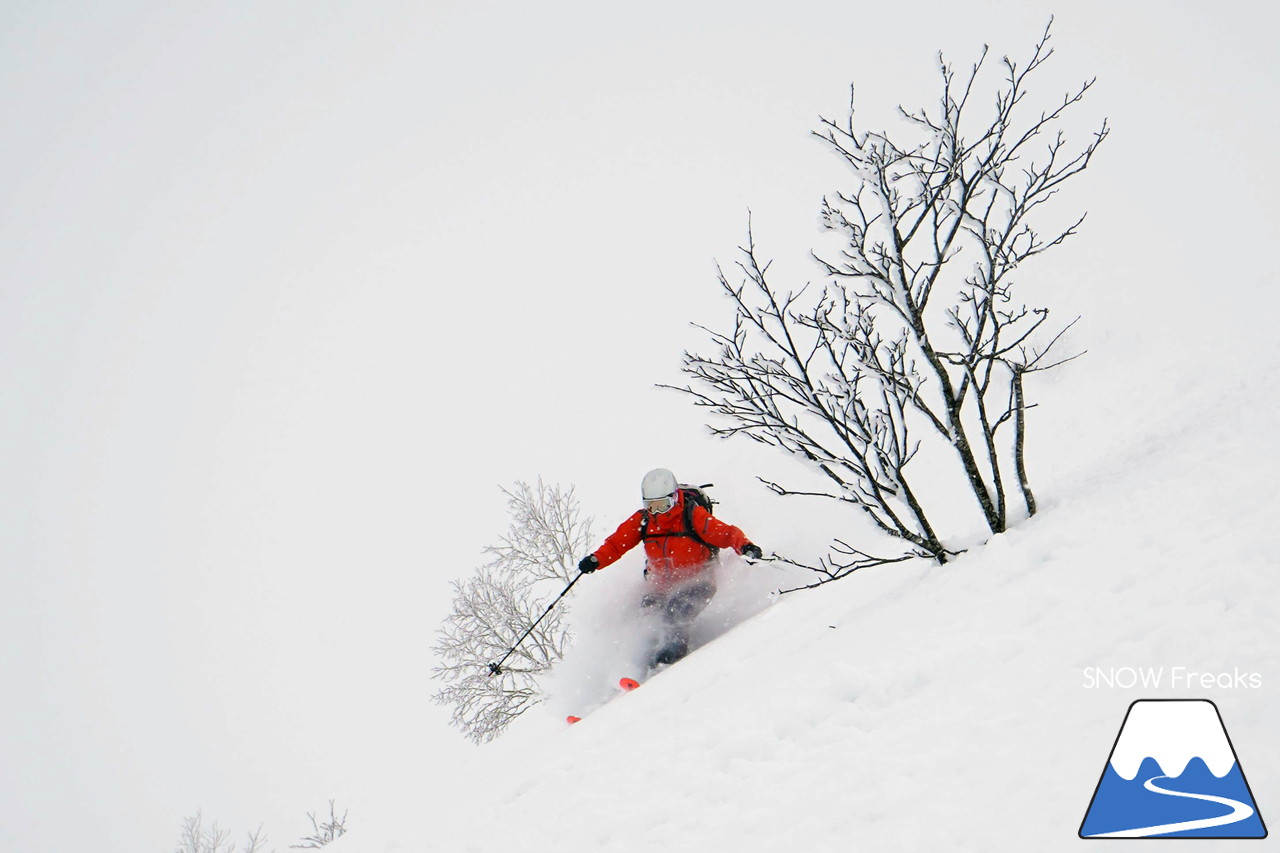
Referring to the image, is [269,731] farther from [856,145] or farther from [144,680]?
[856,145]

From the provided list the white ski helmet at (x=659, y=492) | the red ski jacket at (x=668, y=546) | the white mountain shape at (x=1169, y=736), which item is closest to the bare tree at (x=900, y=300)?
the white mountain shape at (x=1169, y=736)

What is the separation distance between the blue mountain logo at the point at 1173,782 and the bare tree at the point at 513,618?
13439 mm

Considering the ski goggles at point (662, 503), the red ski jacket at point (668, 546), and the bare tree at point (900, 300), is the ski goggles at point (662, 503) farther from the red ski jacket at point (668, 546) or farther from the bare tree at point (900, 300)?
the bare tree at point (900, 300)

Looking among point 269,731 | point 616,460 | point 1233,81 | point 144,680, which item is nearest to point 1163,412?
point 616,460

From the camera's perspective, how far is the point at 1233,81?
323 ft

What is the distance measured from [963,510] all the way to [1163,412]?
8.34 feet

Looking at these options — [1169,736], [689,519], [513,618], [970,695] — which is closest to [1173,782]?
[1169,736]

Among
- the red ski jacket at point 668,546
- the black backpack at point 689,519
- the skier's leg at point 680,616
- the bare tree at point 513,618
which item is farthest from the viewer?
the bare tree at point 513,618

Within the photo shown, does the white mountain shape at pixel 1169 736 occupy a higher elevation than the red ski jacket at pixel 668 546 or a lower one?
lower

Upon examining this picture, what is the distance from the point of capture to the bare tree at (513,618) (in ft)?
51.7

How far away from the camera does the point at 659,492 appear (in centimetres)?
805

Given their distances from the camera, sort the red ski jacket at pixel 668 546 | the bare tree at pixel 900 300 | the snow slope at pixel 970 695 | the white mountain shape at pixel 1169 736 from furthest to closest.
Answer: the red ski jacket at pixel 668 546, the bare tree at pixel 900 300, the snow slope at pixel 970 695, the white mountain shape at pixel 1169 736

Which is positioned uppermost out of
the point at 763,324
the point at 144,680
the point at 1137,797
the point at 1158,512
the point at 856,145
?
the point at 144,680

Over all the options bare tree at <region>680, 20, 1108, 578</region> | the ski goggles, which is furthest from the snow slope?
the ski goggles
